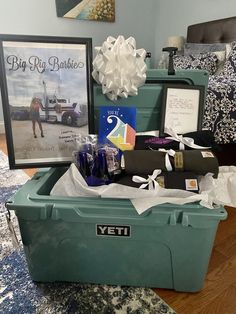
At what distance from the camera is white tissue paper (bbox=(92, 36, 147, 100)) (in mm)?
788

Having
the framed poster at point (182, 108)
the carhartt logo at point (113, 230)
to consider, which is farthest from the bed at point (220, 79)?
the carhartt logo at point (113, 230)

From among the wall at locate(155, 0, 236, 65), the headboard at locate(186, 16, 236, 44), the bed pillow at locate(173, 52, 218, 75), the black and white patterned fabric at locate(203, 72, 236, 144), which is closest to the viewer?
the black and white patterned fabric at locate(203, 72, 236, 144)

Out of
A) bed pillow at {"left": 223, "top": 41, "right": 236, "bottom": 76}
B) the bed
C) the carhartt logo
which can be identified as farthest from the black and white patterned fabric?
the carhartt logo

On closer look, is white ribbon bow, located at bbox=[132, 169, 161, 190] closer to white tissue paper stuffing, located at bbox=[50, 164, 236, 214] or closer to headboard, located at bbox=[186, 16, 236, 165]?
white tissue paper stuffing, located at bbox=[50, 164, 236, 214]

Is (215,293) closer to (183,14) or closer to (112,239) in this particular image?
(112,239)

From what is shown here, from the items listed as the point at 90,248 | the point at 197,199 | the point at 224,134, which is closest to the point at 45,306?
the point at 90,248

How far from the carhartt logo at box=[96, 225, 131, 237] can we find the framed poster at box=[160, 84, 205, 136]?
0.38 meters

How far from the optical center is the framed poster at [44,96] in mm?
769

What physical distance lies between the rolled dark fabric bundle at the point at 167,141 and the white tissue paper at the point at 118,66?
0.58 feet

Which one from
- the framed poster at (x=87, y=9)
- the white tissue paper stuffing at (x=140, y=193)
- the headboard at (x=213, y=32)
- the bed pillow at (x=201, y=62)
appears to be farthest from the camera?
the framed poster at (x=87, y=9)

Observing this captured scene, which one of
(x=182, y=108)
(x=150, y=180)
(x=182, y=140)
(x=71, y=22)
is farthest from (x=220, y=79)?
(x=71, y=22)

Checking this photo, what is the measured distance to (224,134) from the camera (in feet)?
4.73

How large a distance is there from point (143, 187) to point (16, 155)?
1.49ft

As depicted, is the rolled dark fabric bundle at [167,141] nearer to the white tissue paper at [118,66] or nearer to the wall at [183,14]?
the white tissue paper at [118,66]
